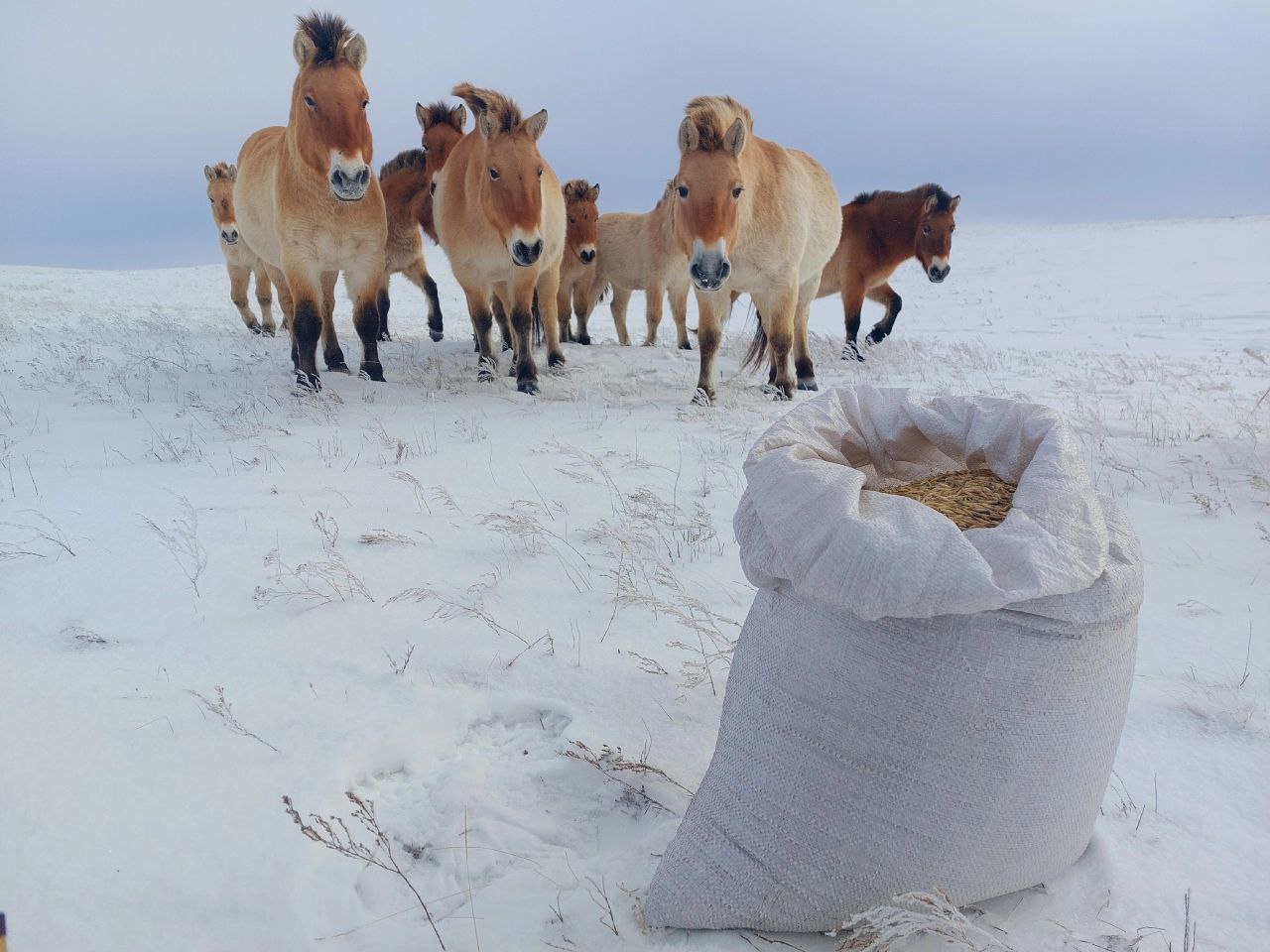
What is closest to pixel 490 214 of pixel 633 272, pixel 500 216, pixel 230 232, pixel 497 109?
pixel 500 216

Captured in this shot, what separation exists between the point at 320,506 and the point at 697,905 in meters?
2.80

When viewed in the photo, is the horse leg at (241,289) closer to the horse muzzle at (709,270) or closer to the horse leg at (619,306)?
the horse leg at (619,306)

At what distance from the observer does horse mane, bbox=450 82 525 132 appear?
6473mm

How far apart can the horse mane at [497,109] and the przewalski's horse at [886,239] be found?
6034 millimetres

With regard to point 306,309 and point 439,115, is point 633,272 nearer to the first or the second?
point 439,115

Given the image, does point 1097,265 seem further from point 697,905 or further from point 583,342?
point 697,905

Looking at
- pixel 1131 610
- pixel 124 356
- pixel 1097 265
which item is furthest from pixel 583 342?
pixel 1097 265

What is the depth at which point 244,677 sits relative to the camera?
2.23m

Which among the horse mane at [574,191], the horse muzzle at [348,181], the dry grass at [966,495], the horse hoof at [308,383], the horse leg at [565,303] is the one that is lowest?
the dry grass at [966,495]

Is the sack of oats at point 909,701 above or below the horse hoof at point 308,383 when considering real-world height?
below

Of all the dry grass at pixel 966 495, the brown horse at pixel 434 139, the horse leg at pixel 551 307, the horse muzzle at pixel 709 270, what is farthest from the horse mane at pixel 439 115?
the dry grass at pixel 966 495

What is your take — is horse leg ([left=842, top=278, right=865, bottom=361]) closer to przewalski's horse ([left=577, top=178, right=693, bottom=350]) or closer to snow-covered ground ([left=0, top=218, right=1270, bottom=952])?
przewalski's horse ([left=577, top=178, right=693, bottom=350])

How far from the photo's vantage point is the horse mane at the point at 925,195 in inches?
431

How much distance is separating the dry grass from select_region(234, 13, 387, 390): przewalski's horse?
5373 millimetres
